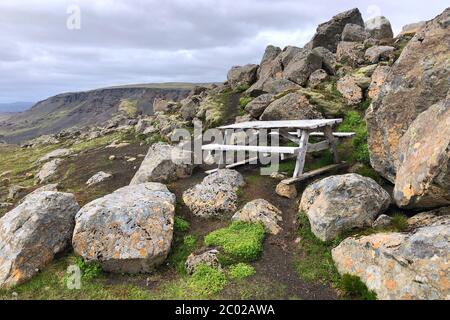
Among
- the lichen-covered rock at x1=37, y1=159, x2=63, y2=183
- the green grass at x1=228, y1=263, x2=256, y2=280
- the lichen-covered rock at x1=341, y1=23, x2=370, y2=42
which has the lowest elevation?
the lichen-covered rock at x1=37, y1=159, x2=63, y2=183

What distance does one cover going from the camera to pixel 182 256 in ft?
38.4

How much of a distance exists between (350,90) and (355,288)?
16669mm

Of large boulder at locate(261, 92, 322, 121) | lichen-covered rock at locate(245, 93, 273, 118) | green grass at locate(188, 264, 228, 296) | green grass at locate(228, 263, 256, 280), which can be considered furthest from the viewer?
lichen-covered rock at locate(245, 93, 273, 118)

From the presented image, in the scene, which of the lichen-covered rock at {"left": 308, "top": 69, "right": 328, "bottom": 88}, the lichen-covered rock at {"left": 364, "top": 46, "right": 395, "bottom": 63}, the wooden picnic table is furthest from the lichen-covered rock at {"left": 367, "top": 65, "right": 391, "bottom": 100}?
the lichen-covered rock at {"left": 364, "top": 46, "right": 395, "bottom": 63}

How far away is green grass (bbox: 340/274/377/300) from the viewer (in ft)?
28.4

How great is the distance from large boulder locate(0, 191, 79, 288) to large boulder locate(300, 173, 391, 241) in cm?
860

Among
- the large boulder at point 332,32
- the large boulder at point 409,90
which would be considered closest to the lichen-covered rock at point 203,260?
the large boulder at point 409,90

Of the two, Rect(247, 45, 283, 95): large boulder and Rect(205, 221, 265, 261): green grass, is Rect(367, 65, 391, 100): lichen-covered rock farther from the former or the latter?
Rect(205, 221, 265, 261): green grass

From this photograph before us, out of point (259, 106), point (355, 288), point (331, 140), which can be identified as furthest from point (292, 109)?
point (355, 288)

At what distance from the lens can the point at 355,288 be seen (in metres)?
8.97

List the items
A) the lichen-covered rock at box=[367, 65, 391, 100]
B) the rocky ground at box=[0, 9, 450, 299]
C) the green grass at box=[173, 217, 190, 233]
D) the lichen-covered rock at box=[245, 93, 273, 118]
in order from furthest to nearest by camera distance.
→ the lichen-covered rock at box=[245, 93, 273, 118] → the lichen-covered rock at box=[367, 65, 391, 100] → the green grass at box=[173, 217, 190, 233] → the rocky ground at box=[0, 9, 450, 299]

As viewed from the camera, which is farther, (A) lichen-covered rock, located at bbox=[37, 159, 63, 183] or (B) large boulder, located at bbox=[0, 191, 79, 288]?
(A) lichen-covered rock, located at bbox=[37, 159, 63, 183]

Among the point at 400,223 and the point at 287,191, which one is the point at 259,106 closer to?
the point at 287,191

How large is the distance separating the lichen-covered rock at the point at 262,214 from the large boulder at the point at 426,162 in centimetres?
406
